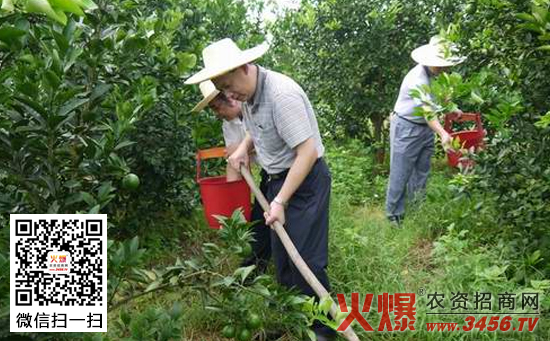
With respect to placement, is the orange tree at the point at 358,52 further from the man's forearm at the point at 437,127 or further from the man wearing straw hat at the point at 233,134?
the man wearing straw hat at the point at 233,134

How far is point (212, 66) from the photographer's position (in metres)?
2.76

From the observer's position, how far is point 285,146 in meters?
2.89

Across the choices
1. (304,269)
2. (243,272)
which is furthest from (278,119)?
(243,272)

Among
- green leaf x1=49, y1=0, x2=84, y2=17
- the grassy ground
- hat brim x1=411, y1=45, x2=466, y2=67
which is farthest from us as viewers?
hat brim x1=411, y1=45, x2=466, y2=67

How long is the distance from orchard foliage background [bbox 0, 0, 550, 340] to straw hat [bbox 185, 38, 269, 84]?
29 centimetres

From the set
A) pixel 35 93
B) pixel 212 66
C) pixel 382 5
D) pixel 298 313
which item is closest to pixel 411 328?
pixel 298 313

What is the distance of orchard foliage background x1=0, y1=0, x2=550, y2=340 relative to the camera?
176 centimetres

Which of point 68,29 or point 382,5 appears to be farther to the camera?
point 382,5

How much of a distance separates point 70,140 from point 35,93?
9.9 inches

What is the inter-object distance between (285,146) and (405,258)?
1.51m

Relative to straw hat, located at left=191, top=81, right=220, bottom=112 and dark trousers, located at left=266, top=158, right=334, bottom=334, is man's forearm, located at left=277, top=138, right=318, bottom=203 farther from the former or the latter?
straw hat, located at left=191, top=81, right=220, bottom=112

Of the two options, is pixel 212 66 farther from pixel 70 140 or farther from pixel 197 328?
A: pixel 197 328

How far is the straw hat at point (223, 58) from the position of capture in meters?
2.66

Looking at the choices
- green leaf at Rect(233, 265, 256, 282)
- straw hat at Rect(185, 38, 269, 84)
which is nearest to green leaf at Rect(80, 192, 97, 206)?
green leaf at Rect(233, 265, 256, 282)
